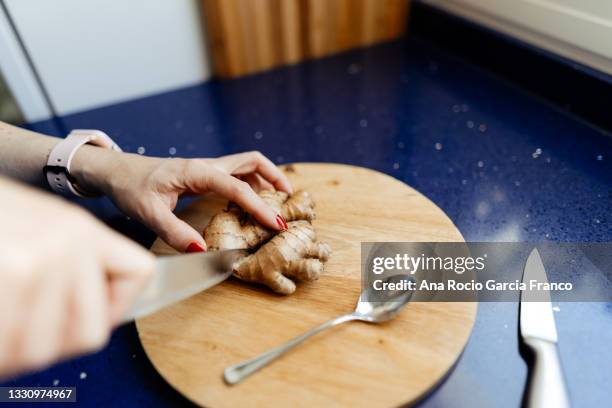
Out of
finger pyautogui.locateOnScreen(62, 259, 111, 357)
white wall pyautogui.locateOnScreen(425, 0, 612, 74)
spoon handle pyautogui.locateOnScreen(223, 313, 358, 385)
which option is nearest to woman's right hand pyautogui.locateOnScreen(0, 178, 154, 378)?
finger pyautogui.locateOnScreen(62, 259, 111, 357)

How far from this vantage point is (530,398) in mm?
457

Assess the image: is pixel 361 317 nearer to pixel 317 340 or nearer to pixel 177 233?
pixel 317 340

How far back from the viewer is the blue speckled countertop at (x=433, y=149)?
528 mm

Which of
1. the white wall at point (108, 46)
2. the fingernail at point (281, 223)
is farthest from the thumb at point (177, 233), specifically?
the white wall at point (108, 46)

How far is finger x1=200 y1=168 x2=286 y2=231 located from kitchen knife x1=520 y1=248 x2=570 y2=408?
34 centimetres

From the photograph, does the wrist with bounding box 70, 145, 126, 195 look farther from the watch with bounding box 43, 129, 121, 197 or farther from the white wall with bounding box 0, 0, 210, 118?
the white wall with bounding box 0, 0, 210, 118

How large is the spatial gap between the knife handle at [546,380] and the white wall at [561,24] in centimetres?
61

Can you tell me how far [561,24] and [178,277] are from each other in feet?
3.07

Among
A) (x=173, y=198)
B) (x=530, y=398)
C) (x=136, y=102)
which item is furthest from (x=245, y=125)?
(x=530, y=398)

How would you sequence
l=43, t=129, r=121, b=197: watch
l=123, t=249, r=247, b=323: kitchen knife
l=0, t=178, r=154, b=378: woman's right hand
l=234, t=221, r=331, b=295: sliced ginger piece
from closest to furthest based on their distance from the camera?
l=0, t=178, r=154, b=378: woman's right hand → l=123, t=249, r=247, b=323: kitchen knife → l=234, t=221, r=331, b=295: sliced ginger piece → l=43, t=129, r=121, b=197: watch

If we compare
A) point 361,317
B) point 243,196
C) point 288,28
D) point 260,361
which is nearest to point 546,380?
point 361,317

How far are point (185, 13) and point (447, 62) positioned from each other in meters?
0.73

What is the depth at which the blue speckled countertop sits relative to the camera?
0.53 m

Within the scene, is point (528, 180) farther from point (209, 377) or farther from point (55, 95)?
point (55, 95)
